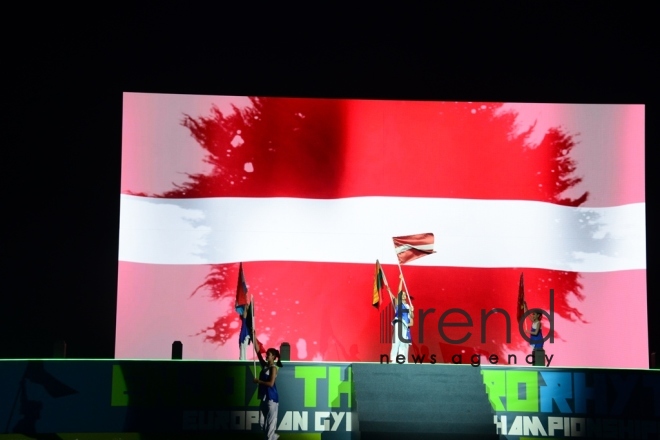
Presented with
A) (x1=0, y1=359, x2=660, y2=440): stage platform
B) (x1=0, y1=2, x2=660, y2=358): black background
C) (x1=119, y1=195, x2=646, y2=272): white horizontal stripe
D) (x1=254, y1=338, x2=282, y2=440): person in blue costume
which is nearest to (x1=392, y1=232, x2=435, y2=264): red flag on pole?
(x1=119, y1=195, x2=646, y2=272): white horizontal stripe

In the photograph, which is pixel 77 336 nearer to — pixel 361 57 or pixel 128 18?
pixel 128 18

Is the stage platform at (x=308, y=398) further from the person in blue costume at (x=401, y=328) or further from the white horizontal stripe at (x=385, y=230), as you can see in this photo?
the white horizontal stripe at (x=385, y=230)

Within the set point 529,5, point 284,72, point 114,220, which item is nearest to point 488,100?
point 529,5

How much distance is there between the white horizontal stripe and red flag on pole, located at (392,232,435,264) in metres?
0.14

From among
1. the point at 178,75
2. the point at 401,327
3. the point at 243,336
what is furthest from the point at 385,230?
the point at 178,75

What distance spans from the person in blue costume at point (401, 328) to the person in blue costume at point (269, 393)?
347 centimetres

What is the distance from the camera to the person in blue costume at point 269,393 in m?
13.3

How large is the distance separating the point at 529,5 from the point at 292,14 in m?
4.05

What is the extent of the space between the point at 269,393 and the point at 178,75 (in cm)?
665

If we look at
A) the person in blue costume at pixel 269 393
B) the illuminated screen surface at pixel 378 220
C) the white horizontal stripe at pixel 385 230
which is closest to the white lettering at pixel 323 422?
the person in blue costume at pixel 269 393

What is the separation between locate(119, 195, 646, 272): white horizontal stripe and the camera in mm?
17797

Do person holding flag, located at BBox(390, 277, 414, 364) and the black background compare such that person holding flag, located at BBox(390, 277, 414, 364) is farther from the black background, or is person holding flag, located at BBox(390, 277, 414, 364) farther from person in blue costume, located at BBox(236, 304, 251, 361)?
the black background

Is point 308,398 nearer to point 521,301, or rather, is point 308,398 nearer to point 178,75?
point 521,301

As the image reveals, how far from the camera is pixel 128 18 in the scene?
17.0 meters
